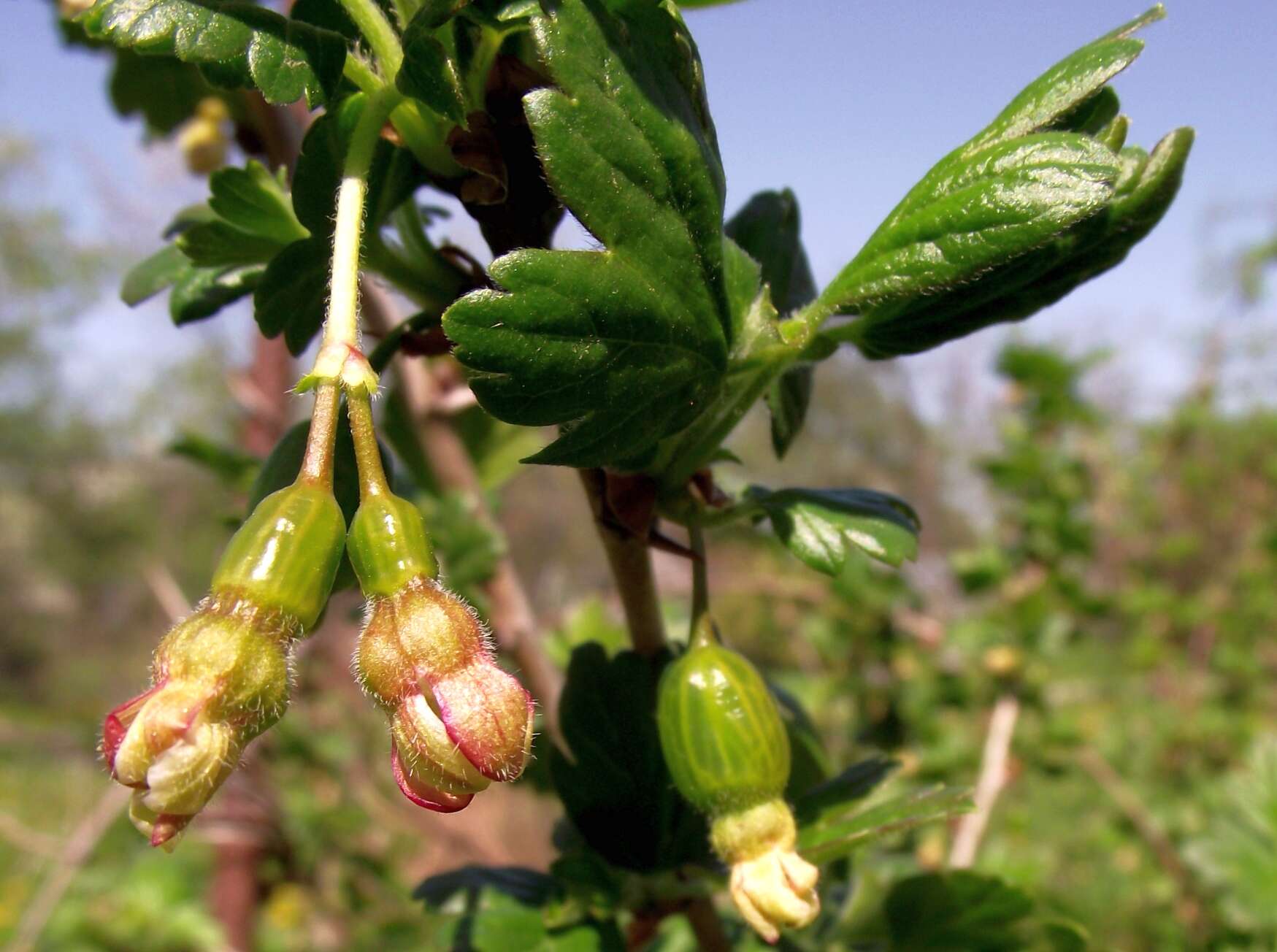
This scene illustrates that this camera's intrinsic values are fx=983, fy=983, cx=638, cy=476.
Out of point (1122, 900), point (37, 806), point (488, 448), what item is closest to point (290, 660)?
point (488, 448)

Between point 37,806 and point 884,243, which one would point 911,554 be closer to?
point 884,243

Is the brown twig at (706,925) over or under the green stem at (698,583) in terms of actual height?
under

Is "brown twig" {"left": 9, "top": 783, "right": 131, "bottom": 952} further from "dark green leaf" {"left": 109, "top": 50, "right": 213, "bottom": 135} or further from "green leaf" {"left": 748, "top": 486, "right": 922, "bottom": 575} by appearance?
"green leaf" {"left": 748, "top": 486, "right": 922, "bottom": 575}

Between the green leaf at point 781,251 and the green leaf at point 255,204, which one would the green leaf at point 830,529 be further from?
the green leaf at point 255,204

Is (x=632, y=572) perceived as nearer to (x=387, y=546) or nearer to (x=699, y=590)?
(x=699, y=590)

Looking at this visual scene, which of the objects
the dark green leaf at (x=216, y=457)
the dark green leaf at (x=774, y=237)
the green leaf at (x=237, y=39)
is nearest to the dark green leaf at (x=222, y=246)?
the green leaf at (x=237, y=39)

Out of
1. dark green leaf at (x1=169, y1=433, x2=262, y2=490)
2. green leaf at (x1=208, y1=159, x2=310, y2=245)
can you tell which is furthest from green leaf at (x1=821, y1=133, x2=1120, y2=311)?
dark green leaf at (x1=169, y1=433, x2=262, y2=490)
